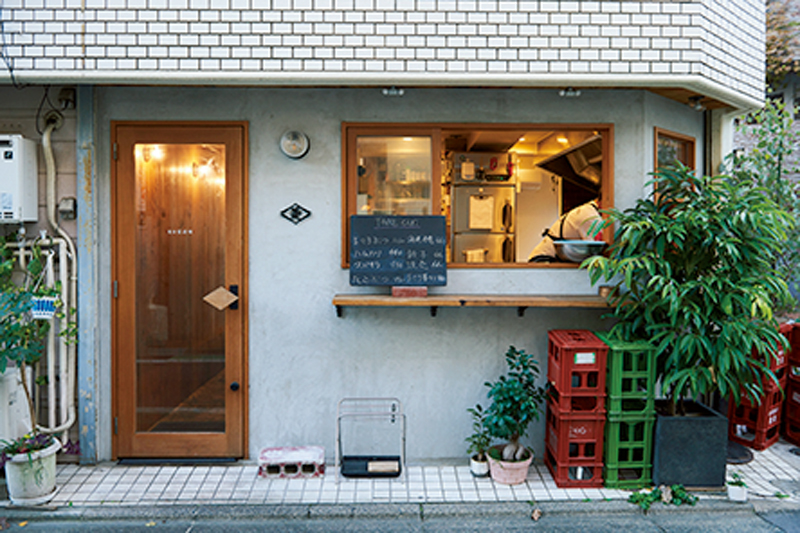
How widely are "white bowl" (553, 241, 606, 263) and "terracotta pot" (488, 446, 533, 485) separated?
188cm

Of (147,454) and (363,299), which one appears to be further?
(147,454)

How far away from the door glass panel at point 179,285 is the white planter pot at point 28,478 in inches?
34.2

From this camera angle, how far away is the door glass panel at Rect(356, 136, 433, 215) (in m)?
4.97

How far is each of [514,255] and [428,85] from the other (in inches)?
179

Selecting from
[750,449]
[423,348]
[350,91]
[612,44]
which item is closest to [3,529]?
[423,348]

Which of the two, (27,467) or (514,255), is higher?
(514,255)

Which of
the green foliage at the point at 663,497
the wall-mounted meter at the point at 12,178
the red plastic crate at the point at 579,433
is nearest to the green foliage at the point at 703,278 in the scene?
the red plastic crate at the point at 579,433

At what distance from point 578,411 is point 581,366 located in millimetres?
384

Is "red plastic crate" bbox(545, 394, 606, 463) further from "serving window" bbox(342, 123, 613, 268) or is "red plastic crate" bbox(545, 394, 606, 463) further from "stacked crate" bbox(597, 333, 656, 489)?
"serving window" bbox(342, 123, 613, 268)

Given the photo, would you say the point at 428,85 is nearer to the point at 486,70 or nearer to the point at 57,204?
the point at 486,70

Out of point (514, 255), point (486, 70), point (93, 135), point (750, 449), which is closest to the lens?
point (486, 70)

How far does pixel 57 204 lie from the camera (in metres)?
→ 4.85

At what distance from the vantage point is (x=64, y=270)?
4.73 metres

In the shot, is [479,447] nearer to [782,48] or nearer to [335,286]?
[335,286]
